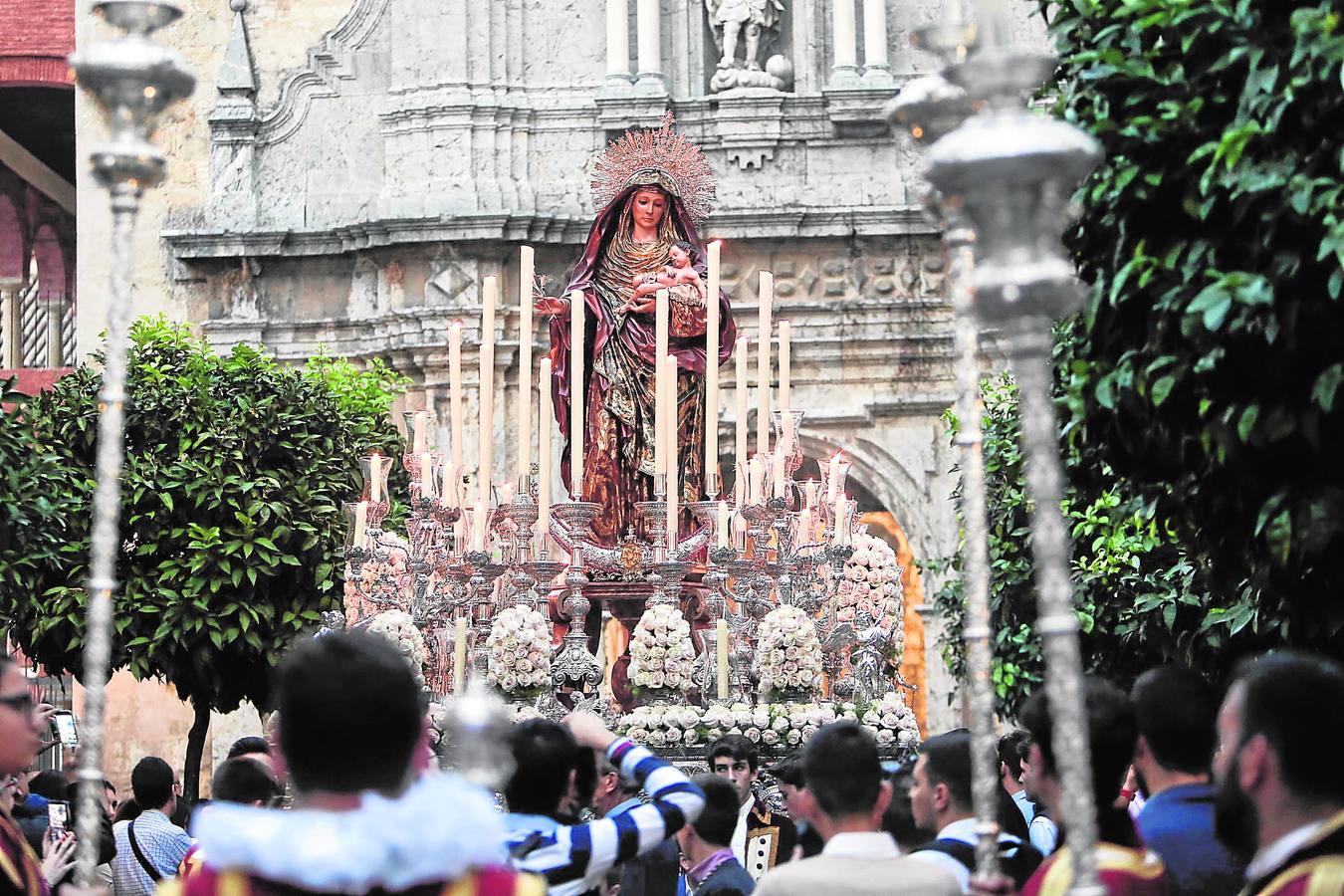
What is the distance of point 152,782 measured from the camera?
909cm

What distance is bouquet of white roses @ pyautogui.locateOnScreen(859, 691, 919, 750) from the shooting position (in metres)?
10.6

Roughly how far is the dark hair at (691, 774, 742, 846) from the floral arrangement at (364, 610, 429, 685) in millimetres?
3018

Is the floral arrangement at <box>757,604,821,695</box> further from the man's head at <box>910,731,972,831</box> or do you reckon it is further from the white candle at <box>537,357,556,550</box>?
the man's head at <box>910,731,972,831</box>

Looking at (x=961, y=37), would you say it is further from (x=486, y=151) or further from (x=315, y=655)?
(x=486, y=151)

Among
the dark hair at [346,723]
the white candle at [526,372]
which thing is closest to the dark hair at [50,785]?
the white candle at [526,372]

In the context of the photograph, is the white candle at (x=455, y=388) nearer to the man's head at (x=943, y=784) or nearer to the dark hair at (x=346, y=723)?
the man's head at (x=943, y=784)

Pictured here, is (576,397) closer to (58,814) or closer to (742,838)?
(742,838)

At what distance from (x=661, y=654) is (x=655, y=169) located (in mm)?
3179

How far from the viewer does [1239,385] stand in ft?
23.1

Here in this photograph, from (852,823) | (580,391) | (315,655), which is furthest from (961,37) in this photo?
(580,391)

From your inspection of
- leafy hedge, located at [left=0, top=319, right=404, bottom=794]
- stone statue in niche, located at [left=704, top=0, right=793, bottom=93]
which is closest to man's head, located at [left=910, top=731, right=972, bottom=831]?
leafy hedge, located at [left=0, top=319, right=404, bottom=794]

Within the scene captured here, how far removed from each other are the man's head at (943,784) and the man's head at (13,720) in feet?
7.44

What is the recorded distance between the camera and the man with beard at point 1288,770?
470 cm

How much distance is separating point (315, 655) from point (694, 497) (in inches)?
310
